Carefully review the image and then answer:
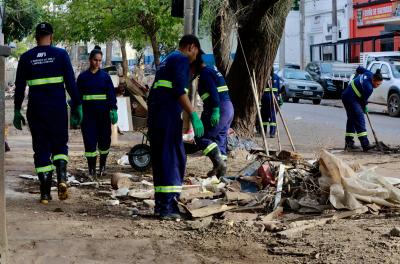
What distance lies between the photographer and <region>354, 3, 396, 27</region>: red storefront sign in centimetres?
3703

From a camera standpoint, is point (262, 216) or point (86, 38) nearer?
point (262, 216)

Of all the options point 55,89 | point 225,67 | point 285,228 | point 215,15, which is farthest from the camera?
point 225,67

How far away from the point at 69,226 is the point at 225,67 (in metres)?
7.75

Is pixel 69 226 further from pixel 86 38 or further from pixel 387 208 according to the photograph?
pixel 86 38

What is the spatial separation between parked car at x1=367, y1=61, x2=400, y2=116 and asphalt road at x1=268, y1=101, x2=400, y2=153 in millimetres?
427

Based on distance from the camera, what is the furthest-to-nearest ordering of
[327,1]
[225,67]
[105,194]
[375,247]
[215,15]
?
[327,1], [225,67], [215,15], [105,194], [375,247]

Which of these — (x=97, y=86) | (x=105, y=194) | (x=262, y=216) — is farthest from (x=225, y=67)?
(x=262, y=216)

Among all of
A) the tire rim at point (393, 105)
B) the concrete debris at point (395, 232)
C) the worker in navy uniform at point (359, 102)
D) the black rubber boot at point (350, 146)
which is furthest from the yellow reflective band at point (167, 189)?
the tire rim at point (393, 105)

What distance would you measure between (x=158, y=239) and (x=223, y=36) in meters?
7.58

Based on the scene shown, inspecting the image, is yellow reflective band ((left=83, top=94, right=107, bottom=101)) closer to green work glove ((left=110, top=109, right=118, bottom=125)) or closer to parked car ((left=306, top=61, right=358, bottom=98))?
green work glove ((left=110, top=109, right=118, bottom=125))

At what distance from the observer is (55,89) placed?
24.7 ft

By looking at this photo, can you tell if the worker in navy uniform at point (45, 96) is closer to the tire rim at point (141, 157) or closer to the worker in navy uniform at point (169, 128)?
the worker in navy uniform at point (169, 128)

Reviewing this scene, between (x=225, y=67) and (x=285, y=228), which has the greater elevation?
(x=225, y=67)

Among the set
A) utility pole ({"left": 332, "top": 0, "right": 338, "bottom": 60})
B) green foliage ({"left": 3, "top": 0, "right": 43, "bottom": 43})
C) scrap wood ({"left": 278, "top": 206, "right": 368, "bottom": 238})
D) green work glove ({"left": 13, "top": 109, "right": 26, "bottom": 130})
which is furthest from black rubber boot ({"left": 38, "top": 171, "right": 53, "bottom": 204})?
utility pole ({"left": 332, "top": 0, "right": 338, "bottom": 60})
